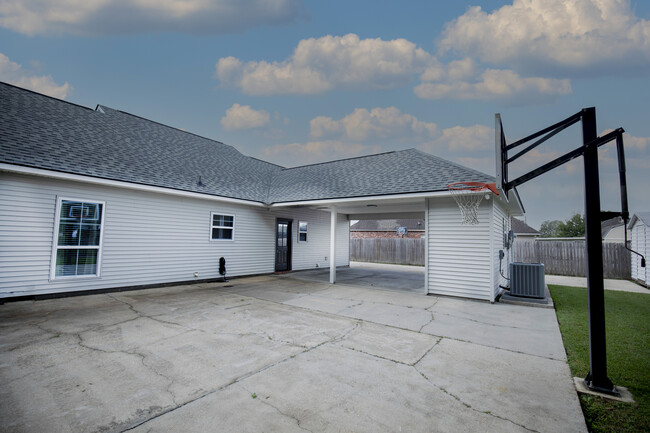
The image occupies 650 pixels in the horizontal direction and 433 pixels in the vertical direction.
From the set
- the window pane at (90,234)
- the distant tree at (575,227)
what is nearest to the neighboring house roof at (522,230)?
the window pane at (90,234)

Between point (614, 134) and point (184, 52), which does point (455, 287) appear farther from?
point (184, 52)

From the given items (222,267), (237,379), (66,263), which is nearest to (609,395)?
(237,379)

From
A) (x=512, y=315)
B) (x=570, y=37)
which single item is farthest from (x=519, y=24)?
(x=512, y=315)

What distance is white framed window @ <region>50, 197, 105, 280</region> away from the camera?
683cm

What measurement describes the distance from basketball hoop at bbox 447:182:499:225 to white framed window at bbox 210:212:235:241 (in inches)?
307

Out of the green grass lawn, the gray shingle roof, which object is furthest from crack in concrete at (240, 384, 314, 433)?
the gray shingle roof

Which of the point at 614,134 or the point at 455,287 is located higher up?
the point at 614,134

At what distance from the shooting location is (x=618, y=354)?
161 inches

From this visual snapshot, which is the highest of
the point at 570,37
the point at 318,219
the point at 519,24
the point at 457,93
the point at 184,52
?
the point at 184,52

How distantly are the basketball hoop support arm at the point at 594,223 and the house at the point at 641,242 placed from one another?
12.4 meters

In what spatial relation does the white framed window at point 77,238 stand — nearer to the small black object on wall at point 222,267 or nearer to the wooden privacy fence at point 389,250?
the small black object on wall at point 222,267

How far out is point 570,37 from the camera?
9492mm

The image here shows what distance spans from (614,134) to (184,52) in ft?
65.2

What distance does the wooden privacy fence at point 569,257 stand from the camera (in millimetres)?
14039
